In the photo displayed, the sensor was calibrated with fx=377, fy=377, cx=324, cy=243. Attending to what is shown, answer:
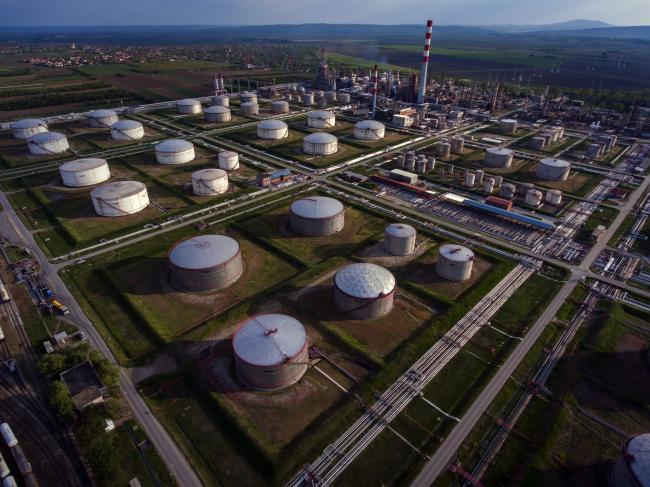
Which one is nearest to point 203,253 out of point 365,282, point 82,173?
point 365,282

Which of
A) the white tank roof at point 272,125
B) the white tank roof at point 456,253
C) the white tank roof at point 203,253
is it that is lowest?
the white tank roof at point 456,253

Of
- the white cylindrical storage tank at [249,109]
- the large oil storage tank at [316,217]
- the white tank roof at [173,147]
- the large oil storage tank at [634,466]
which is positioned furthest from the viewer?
the white cylindrical storage tank at [249,109]

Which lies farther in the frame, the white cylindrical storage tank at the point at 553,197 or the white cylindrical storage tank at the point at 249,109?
the white cylindrical storage tank at the point at 249,109

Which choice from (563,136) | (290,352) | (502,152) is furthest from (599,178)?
(290,352)

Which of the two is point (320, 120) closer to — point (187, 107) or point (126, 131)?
point (187, 107)

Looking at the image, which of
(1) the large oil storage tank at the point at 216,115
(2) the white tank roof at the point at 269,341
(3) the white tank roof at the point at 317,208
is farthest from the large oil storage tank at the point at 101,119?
(2) the white tank roof at the point at 269,341

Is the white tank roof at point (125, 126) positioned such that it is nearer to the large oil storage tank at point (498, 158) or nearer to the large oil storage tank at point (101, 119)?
the large oil storage tank at point (101, 119)

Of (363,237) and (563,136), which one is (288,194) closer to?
(363,237)

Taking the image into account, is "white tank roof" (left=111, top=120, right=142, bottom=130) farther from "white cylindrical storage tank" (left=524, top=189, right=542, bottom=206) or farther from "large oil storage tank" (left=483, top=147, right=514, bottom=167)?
"white cylindrical storage tank" (left=524, top=189, right=542, bottom=206)
